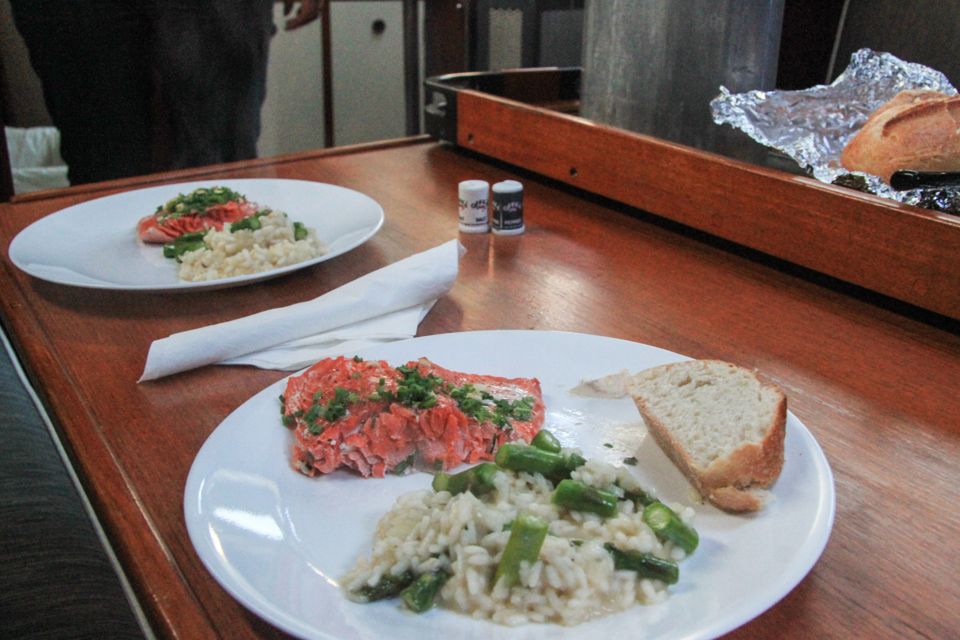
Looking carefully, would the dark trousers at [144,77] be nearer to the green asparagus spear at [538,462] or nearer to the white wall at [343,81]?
the white wall at [343,81]

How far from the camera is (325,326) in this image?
115 centimetres

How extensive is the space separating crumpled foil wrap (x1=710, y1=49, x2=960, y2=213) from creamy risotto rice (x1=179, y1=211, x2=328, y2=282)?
0.87 metres

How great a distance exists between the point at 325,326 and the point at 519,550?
1.97 feet

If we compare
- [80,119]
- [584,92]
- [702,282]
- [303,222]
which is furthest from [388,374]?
[80,119]

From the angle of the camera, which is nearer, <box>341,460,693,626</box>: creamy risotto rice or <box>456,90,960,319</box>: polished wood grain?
<box>341,460,693,626</box>: creamy risotto rice

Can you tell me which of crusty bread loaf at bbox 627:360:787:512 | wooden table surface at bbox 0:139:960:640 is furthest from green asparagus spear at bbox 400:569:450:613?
crusty bread loaf at bbox 627:360:787:512

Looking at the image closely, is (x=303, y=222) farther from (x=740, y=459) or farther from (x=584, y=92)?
(x=740, y=459)

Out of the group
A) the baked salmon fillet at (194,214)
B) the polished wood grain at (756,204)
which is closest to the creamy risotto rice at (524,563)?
the polished wood grain at (756,204)

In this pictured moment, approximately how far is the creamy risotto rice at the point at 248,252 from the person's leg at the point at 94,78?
1633 millimetres

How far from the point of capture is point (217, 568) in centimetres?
64

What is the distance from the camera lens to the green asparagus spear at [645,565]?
0.65m

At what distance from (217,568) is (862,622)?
0.54m

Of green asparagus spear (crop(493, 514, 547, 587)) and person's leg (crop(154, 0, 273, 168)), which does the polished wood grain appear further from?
person's leg (crop(154, 0, 273, 168))

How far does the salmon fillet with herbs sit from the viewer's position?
835mm
